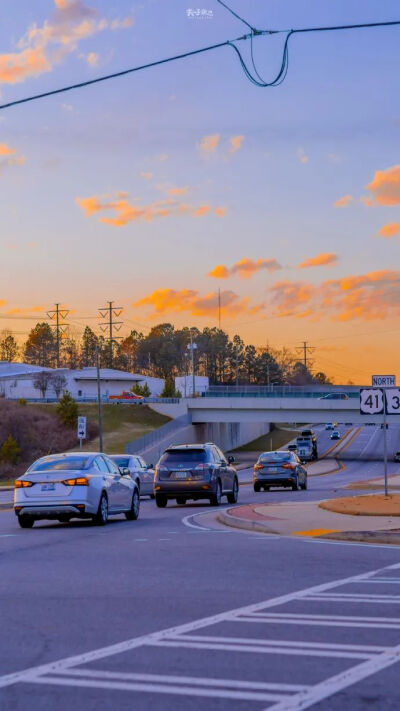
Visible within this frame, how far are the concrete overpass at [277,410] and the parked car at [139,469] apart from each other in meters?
55.8

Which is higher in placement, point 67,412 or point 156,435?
point 67,412

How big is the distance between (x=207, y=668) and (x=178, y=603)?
319cm

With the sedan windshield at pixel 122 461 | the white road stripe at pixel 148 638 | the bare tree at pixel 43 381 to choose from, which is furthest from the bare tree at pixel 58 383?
the white road stripe at pixel 148 638

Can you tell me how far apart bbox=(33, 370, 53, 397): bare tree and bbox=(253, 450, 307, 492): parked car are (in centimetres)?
9122

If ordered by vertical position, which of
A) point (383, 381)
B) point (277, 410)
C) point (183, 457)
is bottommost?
point (183, 457)

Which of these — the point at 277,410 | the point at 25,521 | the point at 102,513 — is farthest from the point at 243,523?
the point at 277,410

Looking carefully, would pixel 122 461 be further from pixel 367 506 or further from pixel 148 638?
pixel 148 638

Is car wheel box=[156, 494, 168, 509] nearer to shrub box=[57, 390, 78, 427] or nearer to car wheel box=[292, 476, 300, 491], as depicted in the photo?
car wheel box=[292, 476, 300, 491]

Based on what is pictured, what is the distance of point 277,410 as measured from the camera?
96188mm

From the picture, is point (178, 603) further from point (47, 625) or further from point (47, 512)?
point (47, 512)

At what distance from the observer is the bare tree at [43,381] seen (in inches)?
5143

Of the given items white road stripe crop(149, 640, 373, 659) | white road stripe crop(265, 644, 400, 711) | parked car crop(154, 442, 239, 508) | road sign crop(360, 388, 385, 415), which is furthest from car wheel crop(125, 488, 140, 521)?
white road stripe crop(265, 644, 400, 711)

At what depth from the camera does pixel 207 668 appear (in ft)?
24.9

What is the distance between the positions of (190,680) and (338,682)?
3.30 ft
